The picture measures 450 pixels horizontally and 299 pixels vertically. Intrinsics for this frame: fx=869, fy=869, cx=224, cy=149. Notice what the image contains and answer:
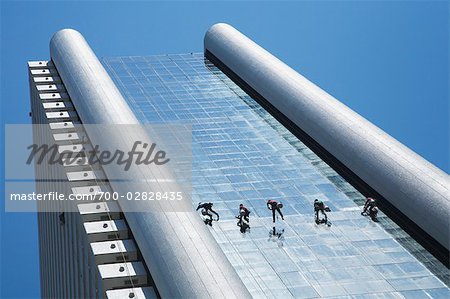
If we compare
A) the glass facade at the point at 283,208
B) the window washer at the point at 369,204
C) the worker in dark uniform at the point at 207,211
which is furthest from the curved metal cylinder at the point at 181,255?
the window washer at the point at 369,204

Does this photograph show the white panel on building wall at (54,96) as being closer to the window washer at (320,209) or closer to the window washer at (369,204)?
the window washer at (320,209)

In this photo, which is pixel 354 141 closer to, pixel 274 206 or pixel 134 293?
pixel 274 206

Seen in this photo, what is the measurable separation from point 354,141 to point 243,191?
7.17m

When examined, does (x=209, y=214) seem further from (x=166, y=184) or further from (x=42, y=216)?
(x=42, y=216)

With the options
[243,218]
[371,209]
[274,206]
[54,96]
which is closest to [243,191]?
[274,206]

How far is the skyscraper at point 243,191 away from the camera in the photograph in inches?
1433

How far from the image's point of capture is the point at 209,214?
43938mm

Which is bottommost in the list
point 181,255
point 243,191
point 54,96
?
point 181,255

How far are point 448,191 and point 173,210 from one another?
43.8 feet

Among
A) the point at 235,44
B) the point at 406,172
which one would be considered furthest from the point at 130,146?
the point at 235,44

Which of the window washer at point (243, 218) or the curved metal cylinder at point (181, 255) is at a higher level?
the window washer at point (243, 218)

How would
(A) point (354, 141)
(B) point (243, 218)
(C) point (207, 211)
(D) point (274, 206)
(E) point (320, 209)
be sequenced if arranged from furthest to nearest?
(A) point (354, 141) → (E) point (320, 209) → (C) point (207, 211) → (D) point (274, 206) → (B) point (243, 218)

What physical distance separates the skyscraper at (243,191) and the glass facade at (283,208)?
4.0 inches

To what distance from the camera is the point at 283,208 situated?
45406mm
